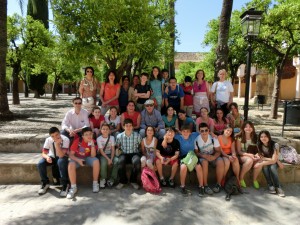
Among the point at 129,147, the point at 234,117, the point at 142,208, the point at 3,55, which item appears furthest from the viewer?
the point at 3,55

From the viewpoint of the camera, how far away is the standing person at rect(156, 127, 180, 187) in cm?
493

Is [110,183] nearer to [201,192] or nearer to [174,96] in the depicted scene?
[201,192]

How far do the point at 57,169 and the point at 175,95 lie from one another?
2.93 metres

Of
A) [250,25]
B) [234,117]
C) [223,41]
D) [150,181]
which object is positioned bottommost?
[150,181]

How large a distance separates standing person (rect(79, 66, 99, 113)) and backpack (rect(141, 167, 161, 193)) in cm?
215

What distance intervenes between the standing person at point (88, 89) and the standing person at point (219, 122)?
2.70 meters

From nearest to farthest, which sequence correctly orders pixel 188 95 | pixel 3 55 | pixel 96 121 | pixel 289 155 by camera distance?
1. pixel 289 155
2. pixel 96 121
3. pixel 188 95
4. pixel 3 55

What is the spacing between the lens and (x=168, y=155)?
5035mm

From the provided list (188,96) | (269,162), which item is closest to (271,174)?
(269,162)

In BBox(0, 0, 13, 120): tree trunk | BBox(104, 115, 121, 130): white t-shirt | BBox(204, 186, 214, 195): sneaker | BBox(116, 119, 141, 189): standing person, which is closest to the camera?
BBox(204, 186, 214, 195): sneaker

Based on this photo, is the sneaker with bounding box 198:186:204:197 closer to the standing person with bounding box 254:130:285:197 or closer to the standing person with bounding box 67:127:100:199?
the standing person with bounding box 254:130:285:197

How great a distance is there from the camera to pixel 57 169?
4.91 meters

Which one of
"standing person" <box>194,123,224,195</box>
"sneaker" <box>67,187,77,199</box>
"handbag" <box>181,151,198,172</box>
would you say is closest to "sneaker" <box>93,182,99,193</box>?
"sneaker" <box>67,187,77,199</box>

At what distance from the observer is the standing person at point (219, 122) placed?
563 cm
